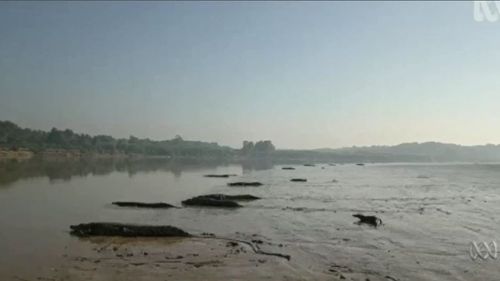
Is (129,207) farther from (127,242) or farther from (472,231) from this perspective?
(472,231)

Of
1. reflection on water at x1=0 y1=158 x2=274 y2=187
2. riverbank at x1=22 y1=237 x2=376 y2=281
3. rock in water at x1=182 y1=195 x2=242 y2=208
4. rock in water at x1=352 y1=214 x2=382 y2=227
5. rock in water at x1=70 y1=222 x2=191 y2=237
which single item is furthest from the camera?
reflection on water at x1=0 y1=158 x2=274 y2=187

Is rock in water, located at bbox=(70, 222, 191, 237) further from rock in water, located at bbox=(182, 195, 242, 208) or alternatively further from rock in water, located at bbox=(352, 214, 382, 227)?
rock in water, located at bbox=(182, 195, 242, 208)

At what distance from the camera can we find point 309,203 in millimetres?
41656

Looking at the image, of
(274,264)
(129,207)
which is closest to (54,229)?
(129,207)

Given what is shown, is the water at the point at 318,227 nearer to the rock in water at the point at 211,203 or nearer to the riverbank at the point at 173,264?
the riverbank at the point at 173,264

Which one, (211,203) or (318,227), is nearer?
(318,227)

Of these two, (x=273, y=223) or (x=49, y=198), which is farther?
(x=49, y=198)

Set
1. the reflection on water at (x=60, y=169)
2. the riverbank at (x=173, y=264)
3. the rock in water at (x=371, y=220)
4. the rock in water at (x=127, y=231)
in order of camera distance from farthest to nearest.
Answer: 1. the reflection on water at (x=60, y=169)
2. the rock in water at (x=371, y=220)
3. the rock in water at (x=127, y=231)
4. the riverbank at (x=173, y=264)

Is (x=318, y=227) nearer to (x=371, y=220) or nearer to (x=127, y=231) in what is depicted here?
(x=371, y=220)

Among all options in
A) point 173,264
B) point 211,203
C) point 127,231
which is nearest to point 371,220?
point 127,231

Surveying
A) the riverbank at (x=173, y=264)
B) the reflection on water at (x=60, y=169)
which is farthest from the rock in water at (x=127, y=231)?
the reflection on water at (x=60, y=169)

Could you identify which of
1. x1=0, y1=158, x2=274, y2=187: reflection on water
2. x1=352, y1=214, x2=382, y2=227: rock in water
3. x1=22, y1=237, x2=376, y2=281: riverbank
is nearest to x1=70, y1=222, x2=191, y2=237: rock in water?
x1=22, y1=237, x2=376, y2=281: riverbank

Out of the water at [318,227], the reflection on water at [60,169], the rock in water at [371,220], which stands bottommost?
the water at [318,227]

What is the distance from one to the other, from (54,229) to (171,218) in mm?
7638
